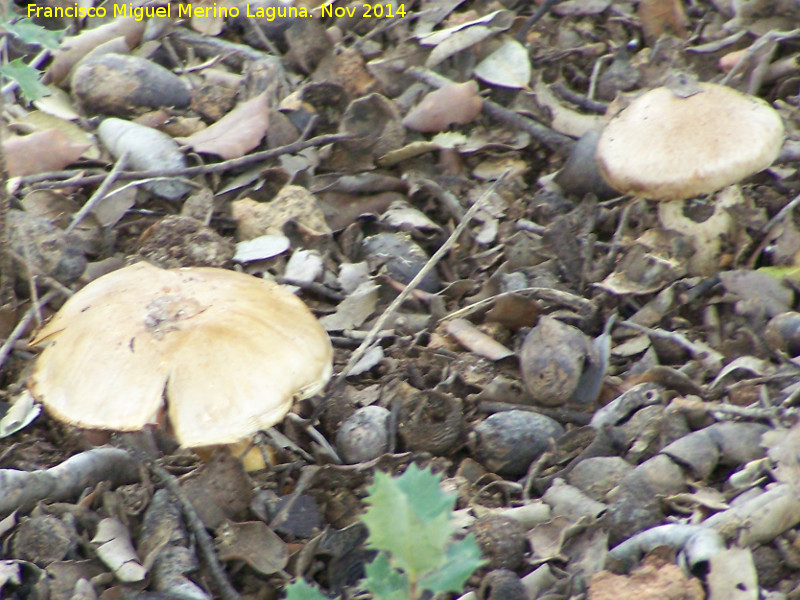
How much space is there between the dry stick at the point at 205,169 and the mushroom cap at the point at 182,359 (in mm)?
813

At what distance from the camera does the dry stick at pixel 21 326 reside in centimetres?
210

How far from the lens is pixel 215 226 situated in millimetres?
2598

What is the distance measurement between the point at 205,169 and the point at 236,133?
182mm

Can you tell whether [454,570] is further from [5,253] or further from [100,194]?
[100,194]

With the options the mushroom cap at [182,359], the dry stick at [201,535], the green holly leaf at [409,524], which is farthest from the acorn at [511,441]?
the green holly leaf at [409,524]

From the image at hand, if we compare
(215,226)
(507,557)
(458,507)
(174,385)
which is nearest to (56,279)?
(215,226)

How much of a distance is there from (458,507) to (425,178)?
1235 mm

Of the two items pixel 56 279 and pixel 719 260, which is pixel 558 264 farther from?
pixel 56 279

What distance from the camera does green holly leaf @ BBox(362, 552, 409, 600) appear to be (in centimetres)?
113

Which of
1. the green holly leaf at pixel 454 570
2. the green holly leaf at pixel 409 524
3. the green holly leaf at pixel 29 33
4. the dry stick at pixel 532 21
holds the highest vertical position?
the green holly leaf at pixel 29 33

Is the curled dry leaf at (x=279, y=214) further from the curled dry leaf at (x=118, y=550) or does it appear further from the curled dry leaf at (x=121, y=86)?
the curled dry leaf at (x=118, y=550)

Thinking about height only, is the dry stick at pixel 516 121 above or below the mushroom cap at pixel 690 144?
below

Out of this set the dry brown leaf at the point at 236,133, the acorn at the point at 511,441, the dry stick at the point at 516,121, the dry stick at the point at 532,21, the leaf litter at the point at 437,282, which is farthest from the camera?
the dry stick at the point at 532,21

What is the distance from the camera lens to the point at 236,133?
273 cm
